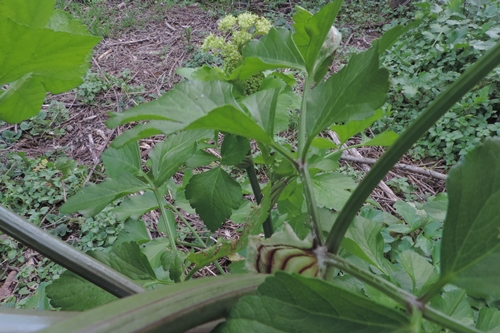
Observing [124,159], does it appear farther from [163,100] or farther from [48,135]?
[48,135]

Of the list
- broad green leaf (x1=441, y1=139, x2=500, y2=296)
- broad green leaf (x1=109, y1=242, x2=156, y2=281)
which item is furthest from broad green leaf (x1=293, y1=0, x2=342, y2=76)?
broad green leaf (x1=109, y1=242, x2=156, y2=281)

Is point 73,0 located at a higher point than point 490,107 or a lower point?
higher

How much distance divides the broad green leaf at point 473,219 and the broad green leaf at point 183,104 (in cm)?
26

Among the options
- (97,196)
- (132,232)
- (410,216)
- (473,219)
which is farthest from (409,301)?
(410,216)

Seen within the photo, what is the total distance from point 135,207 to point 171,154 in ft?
0.97

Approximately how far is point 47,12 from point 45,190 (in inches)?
75.1

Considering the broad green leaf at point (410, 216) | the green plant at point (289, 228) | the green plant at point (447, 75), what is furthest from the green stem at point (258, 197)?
the green plant at point (447, 75)

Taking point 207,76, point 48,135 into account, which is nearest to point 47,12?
point 207,76

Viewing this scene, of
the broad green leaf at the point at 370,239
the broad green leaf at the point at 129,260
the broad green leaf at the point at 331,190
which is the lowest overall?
the broad green leaf at the point at 370,239

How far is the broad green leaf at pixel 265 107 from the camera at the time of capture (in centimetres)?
48

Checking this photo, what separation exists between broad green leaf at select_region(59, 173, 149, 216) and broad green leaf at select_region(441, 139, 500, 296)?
56 centimetres

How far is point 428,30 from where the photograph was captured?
10.3 ft

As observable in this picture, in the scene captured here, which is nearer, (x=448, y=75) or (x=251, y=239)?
(x=251, y=239)

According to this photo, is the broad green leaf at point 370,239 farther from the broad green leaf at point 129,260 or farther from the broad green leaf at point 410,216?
the broad green leaf at point 410,216
